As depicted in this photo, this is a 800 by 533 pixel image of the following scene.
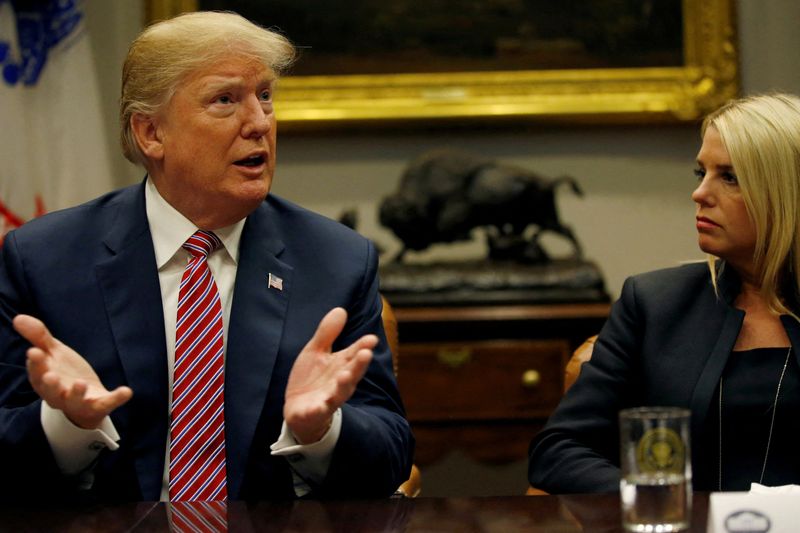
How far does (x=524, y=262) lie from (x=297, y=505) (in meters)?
2.53

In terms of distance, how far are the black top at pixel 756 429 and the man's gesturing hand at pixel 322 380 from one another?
0.93m

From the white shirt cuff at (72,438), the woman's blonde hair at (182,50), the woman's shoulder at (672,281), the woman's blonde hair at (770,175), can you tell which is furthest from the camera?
the woman's shoulder at (672,281)

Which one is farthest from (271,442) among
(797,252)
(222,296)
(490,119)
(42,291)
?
(490,119)

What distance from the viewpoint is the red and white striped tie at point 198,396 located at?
228 centimetres

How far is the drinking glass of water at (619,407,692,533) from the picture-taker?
1.57 meters

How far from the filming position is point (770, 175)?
2.61 meters

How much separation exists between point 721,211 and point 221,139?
113 cm

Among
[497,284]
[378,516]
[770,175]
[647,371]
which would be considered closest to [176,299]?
[378,516]

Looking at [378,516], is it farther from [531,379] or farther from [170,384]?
[531,379]

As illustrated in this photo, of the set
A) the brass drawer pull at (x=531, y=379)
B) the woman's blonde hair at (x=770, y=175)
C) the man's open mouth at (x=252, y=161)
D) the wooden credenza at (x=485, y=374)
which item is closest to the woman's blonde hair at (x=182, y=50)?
the man's open mouth at (x=252, y=161)

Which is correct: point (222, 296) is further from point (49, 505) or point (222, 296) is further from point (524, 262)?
point (524, 262)

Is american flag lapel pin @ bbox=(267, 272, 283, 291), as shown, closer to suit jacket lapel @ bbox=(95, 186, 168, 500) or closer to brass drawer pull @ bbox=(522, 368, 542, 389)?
suit jacket lapel @ bbox=(95, 186, 168, 500)

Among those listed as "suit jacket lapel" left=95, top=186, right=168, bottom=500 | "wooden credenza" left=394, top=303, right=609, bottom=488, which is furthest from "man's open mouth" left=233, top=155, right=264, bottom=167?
"wooden credenza" left=394, top=303, right=609, bottom=488

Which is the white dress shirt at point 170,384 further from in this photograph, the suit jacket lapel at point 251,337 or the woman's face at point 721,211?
the woman's face at point 721,211
